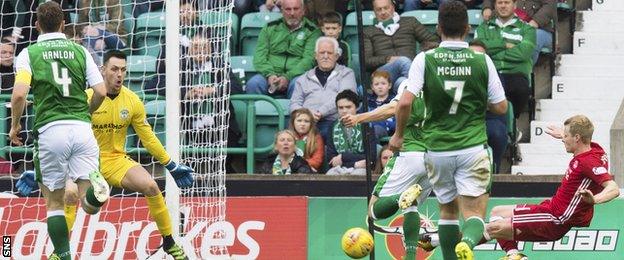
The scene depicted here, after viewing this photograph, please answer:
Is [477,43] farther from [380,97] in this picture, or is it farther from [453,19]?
[453,19]

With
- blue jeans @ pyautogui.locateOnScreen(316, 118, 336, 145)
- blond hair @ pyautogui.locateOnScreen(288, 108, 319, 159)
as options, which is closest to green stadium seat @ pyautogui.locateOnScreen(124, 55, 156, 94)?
blond hair @ pyautogui.locateOnScreen(288, 108, 319, 159)

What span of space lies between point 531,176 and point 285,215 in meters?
2.27

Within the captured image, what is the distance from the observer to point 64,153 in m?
13.7

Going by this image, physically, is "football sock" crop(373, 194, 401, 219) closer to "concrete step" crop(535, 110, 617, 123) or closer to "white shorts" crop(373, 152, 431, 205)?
"white shorts" crop(373, 152, 431, 205)

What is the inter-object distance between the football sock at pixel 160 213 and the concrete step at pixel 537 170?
155 inches

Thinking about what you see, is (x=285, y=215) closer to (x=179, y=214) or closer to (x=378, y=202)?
(x=179, y=214)

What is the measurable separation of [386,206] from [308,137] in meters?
3.17

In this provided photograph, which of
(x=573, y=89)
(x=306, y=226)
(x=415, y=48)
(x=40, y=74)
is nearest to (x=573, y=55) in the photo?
(x=573, y=89)

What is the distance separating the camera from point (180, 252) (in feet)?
49.4

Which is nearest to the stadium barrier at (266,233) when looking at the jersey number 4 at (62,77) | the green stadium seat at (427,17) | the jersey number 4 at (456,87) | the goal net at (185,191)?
the goal net at (185,191)

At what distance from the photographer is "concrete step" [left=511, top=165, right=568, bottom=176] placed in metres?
17.4

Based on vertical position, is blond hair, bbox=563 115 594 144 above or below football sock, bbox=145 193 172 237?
above

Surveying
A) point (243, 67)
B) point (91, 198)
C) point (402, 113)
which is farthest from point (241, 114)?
point (402, 113)

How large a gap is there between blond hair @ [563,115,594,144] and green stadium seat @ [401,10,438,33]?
4433 millimetres
